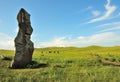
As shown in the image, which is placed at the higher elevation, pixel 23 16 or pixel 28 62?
pixel 23 16

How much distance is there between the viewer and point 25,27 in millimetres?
31797

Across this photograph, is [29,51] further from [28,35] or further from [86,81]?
[86,81]

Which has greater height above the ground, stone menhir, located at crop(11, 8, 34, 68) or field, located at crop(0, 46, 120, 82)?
stone menhir, located at crop(11, 8, 34, 68)

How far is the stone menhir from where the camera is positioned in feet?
98.6

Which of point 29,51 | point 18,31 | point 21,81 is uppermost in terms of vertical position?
point 18,31

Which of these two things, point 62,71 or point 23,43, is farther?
point 23,43

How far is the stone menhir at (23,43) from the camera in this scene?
1183 inches

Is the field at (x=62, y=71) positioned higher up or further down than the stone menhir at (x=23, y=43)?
further down

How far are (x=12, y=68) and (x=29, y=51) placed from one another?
3.06 meters

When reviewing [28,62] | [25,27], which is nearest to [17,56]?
[28,62]

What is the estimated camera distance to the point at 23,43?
30.9 meters

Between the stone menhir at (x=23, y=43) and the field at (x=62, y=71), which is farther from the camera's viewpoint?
the stone menhir at (x=23, y=43)

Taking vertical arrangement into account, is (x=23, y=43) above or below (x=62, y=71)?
above

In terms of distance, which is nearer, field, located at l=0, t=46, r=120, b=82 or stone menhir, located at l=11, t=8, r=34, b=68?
field, located at l=0, t=46, r=120, b=82
